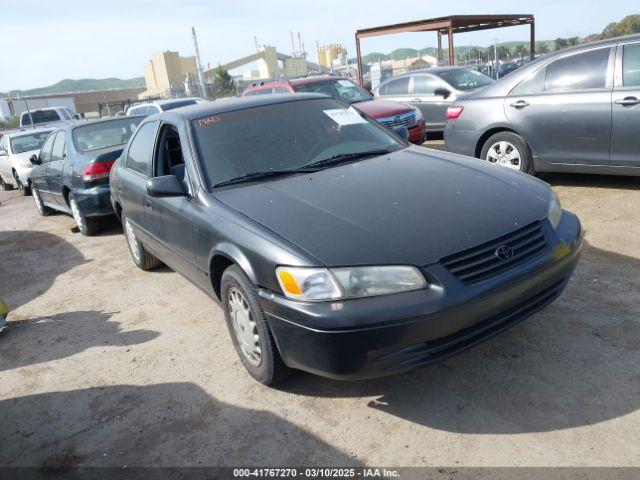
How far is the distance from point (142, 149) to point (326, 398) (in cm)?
284

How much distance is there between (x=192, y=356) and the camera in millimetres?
3738

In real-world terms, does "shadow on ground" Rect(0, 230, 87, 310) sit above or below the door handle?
below

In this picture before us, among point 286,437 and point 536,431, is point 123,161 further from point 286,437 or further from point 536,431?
point 536,431

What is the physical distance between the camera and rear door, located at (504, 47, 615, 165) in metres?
5.56

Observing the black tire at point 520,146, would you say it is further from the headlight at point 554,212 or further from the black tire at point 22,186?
the black tire at point 22,186

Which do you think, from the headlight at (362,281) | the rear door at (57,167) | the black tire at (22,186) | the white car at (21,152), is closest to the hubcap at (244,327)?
the headlight at (362,281)

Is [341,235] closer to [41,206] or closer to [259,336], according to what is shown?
[259,336]

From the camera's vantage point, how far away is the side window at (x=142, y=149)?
448 cm

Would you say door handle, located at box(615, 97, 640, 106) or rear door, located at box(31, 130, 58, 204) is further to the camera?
rear door, located at box(31, 130, 58, 204)

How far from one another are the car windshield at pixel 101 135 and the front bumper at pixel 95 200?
76 centimetres

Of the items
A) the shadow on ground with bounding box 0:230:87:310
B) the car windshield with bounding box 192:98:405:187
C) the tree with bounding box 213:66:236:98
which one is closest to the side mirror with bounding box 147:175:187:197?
the car windshield with bounding box 192:98:405:187

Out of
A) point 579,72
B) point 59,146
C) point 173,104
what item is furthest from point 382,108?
point 173,104

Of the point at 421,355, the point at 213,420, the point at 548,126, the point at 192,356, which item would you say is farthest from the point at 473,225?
the point at 548,126

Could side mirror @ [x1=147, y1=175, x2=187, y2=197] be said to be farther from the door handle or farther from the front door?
the door handle
